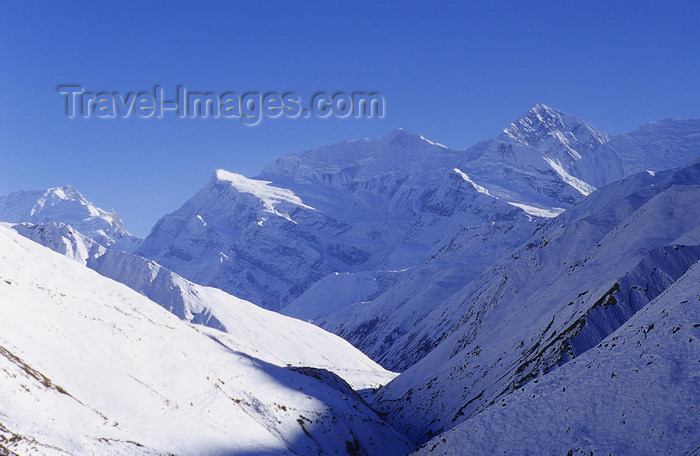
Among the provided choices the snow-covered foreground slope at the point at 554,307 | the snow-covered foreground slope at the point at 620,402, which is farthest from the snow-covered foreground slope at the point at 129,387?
the snow-covered foreground slope at the point at 620,402

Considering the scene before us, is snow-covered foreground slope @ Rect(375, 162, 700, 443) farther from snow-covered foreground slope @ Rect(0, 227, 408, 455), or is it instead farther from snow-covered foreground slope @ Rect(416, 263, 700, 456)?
snow-covered foreground slope @ Rect(416, 263, 700, 456)

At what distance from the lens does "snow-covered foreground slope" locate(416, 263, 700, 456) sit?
3253cm

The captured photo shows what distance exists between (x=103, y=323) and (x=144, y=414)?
13.2 meters

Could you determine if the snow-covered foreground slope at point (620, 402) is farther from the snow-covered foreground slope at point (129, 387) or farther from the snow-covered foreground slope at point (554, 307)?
the snow-covered foreground slope at point (129, 387)

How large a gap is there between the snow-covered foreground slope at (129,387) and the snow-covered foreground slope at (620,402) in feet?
56.1

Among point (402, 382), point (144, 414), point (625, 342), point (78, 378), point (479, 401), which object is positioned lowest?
point (402, 382)

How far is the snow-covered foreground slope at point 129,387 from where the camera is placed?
37.4 meters

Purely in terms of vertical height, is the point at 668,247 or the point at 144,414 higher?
the point at 668,247

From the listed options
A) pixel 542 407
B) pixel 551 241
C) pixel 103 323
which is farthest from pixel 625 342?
pixel 551 241

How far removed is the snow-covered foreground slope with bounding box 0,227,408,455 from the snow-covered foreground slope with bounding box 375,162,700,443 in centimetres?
1303

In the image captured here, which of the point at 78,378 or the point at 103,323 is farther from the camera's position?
the point at 103,323

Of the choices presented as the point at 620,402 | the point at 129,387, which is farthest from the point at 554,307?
the point at 129,387

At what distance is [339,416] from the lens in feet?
209

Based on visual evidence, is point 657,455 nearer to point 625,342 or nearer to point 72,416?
point 625,342
